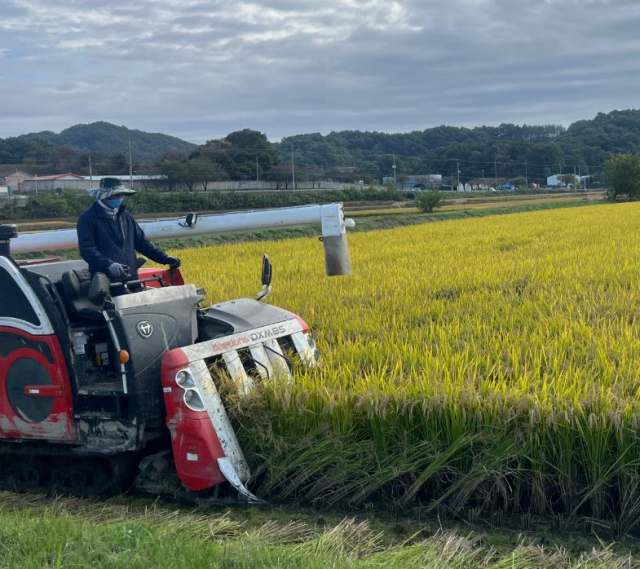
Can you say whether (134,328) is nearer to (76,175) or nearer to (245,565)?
(245,565)

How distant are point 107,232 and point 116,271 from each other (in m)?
0.60

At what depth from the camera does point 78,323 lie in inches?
185

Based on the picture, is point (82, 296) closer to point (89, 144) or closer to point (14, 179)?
point (14, 179)

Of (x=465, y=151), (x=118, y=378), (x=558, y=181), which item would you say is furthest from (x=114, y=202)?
(x=558, y=181)

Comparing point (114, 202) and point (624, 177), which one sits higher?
point (624, 177)

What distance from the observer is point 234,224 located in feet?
22.8

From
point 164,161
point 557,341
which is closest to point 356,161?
point 164,161

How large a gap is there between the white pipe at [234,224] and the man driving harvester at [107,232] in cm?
152

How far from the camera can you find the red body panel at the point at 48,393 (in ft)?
15.0

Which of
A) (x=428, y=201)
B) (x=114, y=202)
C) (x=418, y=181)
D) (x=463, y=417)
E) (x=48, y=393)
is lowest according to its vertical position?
(x=463, y=417)

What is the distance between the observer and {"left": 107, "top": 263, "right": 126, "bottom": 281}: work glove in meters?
4.68

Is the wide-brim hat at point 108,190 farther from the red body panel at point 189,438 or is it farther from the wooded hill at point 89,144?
the wooded hill at point 89,144

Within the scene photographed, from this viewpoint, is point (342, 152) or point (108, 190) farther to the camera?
point (342, 152)

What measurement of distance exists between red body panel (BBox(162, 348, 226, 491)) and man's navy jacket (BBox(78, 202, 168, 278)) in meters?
0.96
